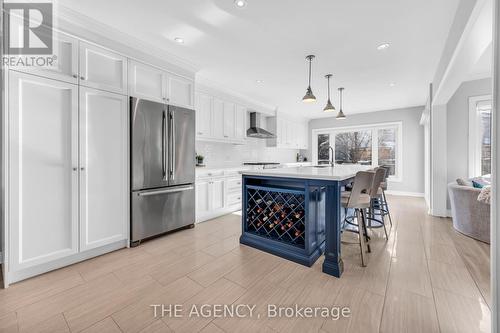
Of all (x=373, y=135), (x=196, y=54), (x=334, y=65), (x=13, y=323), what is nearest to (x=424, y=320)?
(x=13, y=323)

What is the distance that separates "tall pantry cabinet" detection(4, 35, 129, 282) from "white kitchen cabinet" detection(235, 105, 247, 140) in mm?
2510

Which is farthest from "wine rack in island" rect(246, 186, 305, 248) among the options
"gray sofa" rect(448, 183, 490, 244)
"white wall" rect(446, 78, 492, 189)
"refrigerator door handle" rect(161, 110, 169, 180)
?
"white wall" rect(446, 78, 492, 189)

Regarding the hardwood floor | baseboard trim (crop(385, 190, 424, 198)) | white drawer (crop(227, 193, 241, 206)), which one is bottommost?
the hardwood floor

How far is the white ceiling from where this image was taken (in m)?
2.10

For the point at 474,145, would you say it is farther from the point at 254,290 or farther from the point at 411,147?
the point at 254,290

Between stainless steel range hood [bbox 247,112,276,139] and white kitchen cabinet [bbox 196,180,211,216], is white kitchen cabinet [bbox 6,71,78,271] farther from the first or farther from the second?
stainless steel range hood [bbox 247,112,276,139]

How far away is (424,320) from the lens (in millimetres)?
1505

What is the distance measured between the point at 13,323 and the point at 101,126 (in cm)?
178

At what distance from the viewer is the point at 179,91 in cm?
325

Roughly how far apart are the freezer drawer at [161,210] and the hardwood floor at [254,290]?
0.80 feet

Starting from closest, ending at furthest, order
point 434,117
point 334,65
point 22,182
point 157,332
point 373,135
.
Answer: point 157,332, point 22,182, point 334,65, point 434,117, point 373,135

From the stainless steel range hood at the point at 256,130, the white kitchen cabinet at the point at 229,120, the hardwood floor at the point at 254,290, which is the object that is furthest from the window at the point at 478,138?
the white kitchen cabinet at the point at 229,120

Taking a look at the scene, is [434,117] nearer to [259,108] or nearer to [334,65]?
[334,65]

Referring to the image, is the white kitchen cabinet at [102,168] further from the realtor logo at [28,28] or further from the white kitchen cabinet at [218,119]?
the white kitchen cabinet at [218,119]
